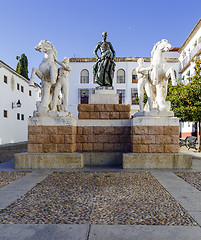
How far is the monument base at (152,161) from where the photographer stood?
19.9 feet

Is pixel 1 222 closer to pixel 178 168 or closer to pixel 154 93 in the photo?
pixel 178 168

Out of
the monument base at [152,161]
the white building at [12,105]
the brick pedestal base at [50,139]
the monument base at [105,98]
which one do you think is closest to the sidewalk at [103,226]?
the monument base at [152,161]

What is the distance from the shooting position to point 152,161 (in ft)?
19.9

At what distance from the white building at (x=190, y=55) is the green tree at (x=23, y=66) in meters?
21.4

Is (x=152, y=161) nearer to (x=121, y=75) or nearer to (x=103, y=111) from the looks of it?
(x=103, y=111)

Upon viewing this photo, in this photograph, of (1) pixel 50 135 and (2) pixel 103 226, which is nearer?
(2) pixel 103 226

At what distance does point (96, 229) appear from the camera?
7.67ft

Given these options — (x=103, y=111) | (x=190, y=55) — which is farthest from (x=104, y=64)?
(x=190, y=55)

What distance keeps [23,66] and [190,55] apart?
22395 millimetres

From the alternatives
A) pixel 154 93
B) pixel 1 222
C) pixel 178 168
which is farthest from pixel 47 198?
pixel 154 93

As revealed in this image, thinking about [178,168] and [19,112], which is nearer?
[178,168]

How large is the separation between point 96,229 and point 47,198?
137cm

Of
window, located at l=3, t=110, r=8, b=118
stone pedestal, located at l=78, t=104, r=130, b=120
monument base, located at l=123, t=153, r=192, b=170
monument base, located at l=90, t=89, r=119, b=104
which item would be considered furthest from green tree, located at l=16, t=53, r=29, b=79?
monument base, located at l=123, t=153, r=192, b=170

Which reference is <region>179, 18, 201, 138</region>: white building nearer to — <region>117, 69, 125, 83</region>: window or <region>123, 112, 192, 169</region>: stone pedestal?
<region>117, 69, 125, 83</region>: window
